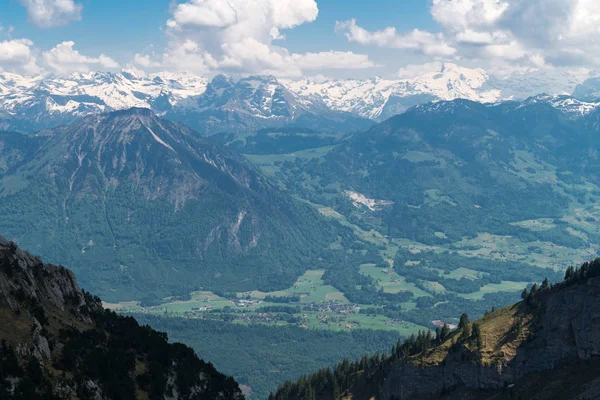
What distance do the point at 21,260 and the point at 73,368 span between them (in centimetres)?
2965

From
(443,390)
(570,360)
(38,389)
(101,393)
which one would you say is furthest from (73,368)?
(570,360)

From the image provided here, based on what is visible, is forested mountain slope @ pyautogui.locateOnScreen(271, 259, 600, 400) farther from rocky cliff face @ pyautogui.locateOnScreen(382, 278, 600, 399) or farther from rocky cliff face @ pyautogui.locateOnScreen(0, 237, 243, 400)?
rocky cliff face @ pyautogui.locateOnScreen(0, 237, 243, 400)

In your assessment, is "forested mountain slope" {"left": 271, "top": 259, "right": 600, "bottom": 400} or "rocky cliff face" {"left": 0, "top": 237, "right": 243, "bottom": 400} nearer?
"rocky cliff face" {"left": 0, "top": 237, "right": 243, "bottom": 400}

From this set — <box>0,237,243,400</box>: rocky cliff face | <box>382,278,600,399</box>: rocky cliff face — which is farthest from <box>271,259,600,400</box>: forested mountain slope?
<box>0,237,243,400</box>: rocky cliff face

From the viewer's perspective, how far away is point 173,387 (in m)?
133

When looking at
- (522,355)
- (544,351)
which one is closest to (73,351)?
(522,355)

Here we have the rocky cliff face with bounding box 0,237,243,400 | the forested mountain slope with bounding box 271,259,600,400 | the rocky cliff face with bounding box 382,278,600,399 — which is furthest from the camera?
the rocky cliff face with bounding box 382,278,600,399

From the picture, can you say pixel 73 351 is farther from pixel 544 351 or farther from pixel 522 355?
pixel 544 351

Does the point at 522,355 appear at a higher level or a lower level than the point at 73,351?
lower

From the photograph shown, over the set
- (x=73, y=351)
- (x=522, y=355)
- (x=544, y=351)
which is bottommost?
(x=522, y=355)

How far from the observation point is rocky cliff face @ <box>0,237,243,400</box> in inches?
4048

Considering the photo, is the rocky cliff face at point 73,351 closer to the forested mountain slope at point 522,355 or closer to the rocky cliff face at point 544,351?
the forested mountain slope at point 522,355

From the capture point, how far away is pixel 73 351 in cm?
11738

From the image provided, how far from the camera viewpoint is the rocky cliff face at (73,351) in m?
103
